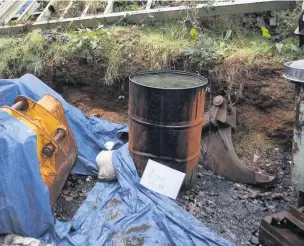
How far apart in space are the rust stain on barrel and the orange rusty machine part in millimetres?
604

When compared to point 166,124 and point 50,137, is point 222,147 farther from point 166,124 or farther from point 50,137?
point 50,137

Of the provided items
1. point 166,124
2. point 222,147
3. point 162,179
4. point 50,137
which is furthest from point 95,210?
point 222,147

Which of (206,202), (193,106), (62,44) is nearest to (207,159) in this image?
(206,202)

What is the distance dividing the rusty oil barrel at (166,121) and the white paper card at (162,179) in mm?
52

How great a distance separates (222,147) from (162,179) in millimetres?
791

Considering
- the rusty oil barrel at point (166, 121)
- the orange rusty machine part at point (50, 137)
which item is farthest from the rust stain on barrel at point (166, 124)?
the orange rusty machine part at point (50, 137)

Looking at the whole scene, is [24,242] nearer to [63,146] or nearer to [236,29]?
[63,146]

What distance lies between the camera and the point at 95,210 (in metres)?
3.21

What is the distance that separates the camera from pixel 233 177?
371 centimetres

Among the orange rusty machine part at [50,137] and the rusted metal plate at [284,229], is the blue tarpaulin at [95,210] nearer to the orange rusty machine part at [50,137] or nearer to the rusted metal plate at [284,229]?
the orange rusty machine part at [50,137]

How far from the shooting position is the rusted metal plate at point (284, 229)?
8.47 feet

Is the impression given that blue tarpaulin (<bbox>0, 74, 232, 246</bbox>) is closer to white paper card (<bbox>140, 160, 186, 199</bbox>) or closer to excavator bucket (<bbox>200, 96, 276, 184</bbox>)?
white paper card (<bbox>140, 160, 186, 199</bbox>)

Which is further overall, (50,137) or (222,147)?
(222,147)

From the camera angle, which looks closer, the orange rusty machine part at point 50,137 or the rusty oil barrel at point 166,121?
the orange rusty machine part at point 50,137
